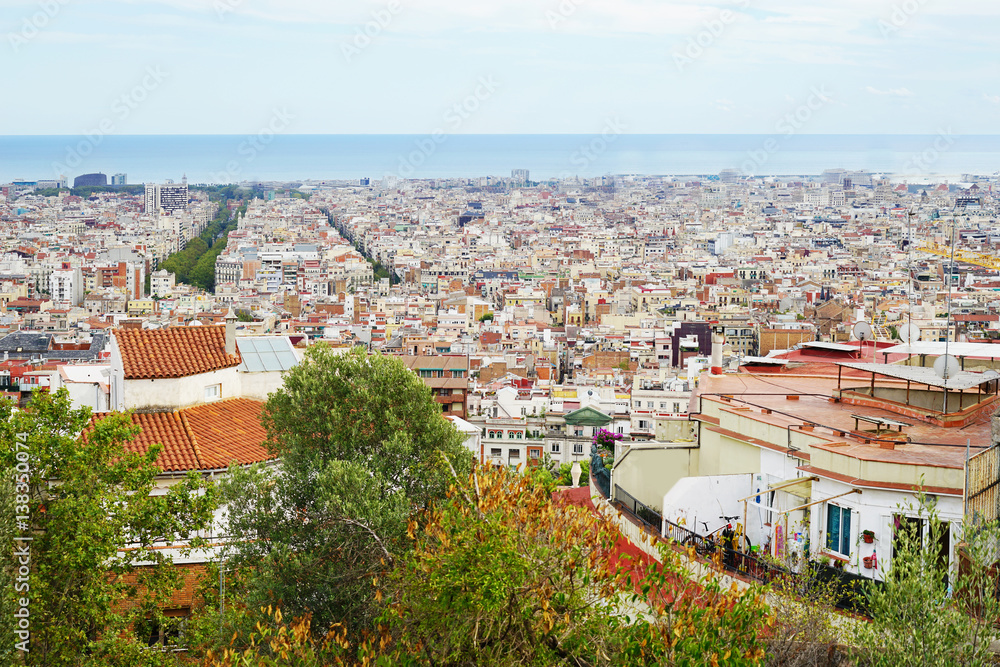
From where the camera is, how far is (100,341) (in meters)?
51.2

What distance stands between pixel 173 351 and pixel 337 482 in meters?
3.79

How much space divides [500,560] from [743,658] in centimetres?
111

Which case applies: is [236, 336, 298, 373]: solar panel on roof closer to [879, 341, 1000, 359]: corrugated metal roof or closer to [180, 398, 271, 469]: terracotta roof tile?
[180, 398, 271, 469]: terracotta roof tile

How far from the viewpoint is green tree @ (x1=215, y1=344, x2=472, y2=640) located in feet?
25.5

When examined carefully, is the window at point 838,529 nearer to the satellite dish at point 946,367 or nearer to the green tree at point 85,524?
the satellite dish at point 946,367

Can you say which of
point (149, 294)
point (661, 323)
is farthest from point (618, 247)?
point (661, 323)

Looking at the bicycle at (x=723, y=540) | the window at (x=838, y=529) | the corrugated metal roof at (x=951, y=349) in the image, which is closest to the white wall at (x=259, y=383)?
the bicycle at (x=723, y=540)

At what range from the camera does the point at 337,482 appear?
7.96 m

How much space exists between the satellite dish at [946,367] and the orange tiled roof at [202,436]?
4.76 meters

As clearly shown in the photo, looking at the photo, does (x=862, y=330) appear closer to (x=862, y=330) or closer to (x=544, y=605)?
(x=862, y=330)

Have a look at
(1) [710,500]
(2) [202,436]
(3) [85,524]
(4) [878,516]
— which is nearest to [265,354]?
(2) [202,436]

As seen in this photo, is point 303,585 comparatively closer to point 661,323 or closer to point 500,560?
point 500,560

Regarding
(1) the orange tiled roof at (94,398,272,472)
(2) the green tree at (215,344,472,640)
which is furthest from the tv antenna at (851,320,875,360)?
(1) the orange tiled roof at (94,398,272,472)

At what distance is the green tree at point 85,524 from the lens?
7.43 m
